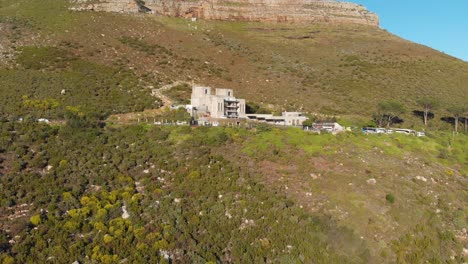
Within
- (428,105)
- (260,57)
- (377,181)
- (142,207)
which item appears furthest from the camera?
(260,57)

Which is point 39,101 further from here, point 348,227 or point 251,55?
point 251,55

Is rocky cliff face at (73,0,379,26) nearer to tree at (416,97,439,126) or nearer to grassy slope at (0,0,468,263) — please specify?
grassy slope at (0,0,468,263)

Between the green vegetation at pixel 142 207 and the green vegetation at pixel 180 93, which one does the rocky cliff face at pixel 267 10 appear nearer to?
the green vegetation at pixel 180 93

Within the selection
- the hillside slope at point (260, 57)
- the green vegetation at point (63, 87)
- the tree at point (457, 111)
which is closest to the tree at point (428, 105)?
the tree at point (457, 111)

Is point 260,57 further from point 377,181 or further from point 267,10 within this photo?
point 377,181

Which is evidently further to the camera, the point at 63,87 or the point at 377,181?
the point at 63,87

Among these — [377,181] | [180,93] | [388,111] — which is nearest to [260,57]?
[180,93]

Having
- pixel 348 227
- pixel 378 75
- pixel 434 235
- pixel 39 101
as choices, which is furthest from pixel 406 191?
pixel 378 75

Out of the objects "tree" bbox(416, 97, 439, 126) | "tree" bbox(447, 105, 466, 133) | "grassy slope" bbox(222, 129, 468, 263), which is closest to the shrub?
"grassy slope" bbox(222, 129, 468, 263)
